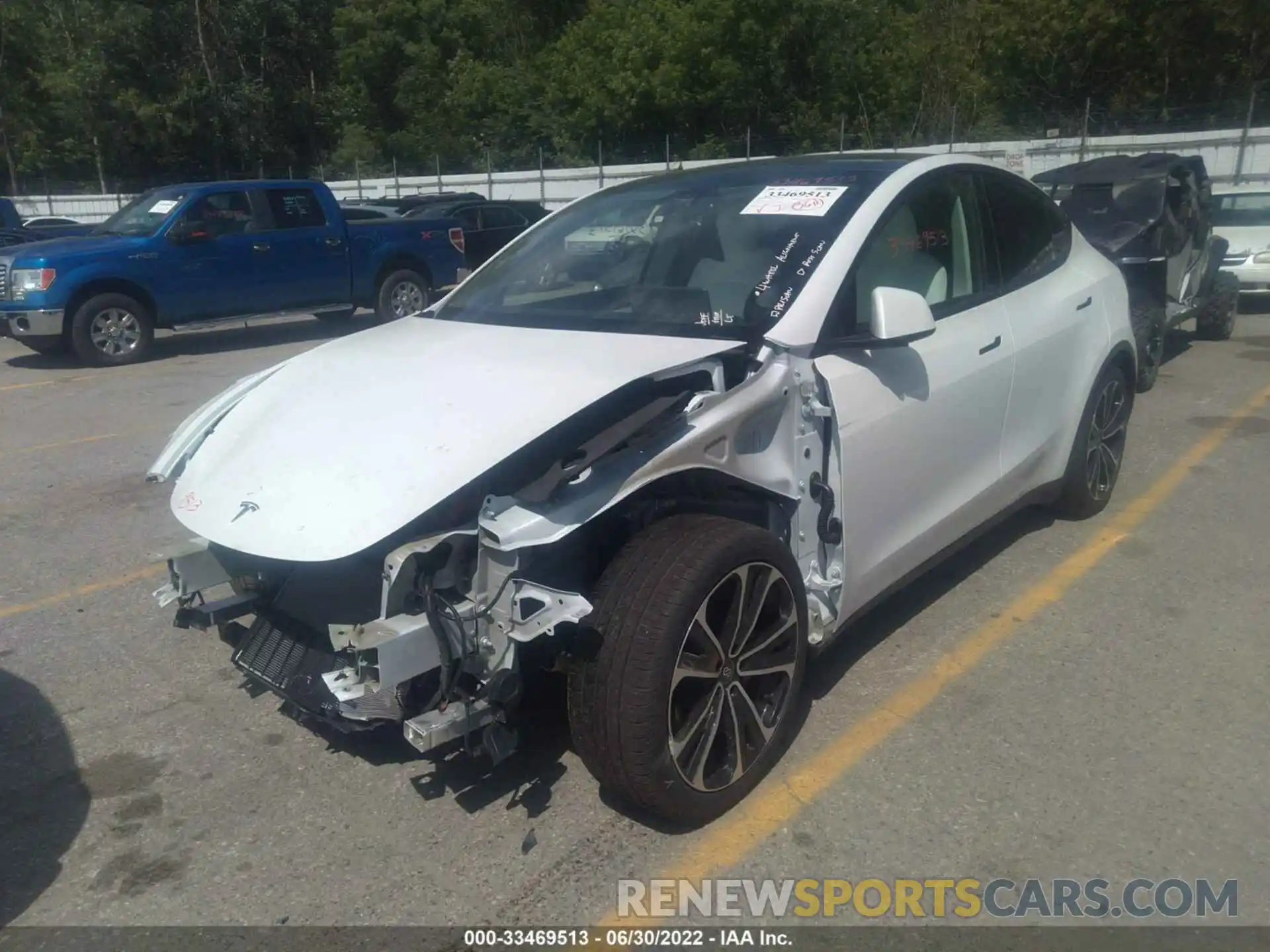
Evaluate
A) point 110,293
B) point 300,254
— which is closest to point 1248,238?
point 300,254

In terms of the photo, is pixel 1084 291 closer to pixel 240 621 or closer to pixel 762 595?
pixel 762 595

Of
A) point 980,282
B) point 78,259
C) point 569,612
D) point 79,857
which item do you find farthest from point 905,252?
point 78,259

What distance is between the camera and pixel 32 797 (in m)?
3.29

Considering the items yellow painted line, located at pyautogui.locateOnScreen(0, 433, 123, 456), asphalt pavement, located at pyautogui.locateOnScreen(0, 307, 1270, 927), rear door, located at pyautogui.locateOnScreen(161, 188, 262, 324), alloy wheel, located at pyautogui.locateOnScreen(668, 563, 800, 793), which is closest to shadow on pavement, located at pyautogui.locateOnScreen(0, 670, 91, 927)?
asphalt pavement, located at pyautogui.locateOnScreen(0, 307, 1270, 927)

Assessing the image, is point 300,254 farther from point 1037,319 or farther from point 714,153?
point 714,153

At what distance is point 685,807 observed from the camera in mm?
2932

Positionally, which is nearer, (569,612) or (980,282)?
(569,612)

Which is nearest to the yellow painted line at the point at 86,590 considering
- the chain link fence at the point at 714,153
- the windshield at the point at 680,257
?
the windshield at the point at 680,257

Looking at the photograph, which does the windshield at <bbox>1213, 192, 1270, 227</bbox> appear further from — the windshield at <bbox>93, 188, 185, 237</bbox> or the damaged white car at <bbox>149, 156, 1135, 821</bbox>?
the windshield at <bbox>93, 188, 185, 237</bbox>

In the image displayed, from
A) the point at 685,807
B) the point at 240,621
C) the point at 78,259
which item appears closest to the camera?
the point at 685,807

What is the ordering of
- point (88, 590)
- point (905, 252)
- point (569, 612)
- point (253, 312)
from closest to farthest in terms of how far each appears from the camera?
point (569, 612), point (905, 252), point (88, 590), point (253, 312)

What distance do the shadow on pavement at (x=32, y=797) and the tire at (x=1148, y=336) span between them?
750 cm

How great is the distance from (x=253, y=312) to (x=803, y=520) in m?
10.8
